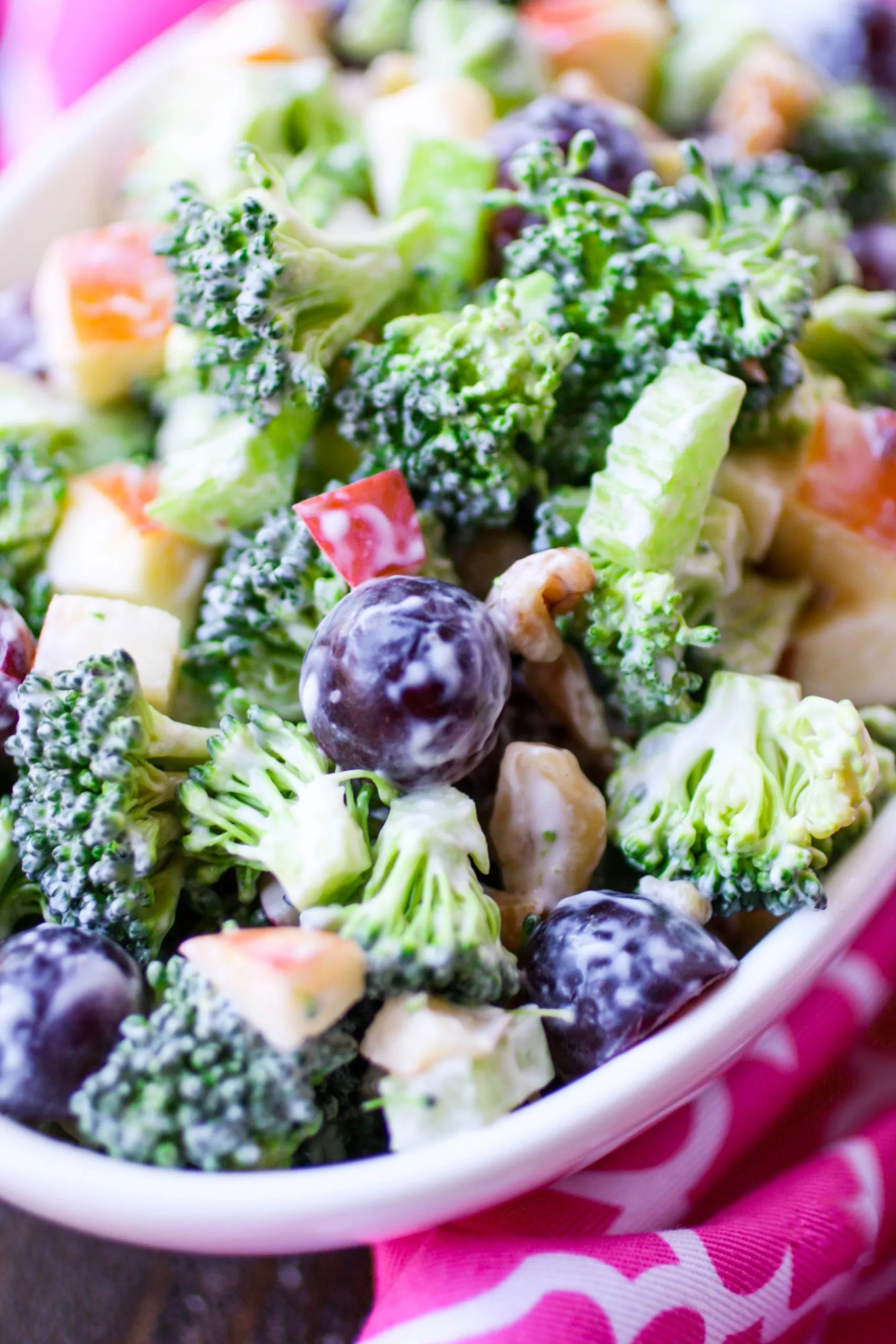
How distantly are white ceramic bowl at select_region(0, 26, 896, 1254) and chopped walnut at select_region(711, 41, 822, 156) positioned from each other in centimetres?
121

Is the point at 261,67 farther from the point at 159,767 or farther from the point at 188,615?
the point at 159,767

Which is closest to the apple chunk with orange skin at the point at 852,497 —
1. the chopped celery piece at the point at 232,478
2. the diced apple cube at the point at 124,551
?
the chopped celery piece at the point at 232,478

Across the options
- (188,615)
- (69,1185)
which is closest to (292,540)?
(188,615)

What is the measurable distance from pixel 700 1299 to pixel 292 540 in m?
0.79

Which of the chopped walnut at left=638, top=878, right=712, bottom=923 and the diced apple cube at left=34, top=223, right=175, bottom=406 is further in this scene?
the diced apple cube at left=34, top=223, right=175, bottom=406

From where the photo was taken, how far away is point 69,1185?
84 centimetres

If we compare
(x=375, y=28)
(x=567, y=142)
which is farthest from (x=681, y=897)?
(x=375, y=28)

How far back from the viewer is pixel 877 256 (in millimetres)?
1722

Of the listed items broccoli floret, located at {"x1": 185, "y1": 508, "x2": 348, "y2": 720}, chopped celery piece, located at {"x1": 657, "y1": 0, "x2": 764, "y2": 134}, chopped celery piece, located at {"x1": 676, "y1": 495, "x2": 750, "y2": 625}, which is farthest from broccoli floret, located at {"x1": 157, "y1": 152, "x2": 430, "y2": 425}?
chopped celery piece, located at {"x1": 657, "y1": 0, "x2": 764, "y2": 134}

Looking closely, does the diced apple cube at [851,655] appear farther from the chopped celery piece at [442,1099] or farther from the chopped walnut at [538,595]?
the chopped celery piece at [442,1099]

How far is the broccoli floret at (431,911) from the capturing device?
2.91ft

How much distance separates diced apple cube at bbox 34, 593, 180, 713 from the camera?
3.64 feet

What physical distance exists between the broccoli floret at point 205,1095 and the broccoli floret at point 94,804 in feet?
0.44

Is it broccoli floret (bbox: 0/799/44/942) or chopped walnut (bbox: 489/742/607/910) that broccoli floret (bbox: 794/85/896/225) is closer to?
chopped walnut (bbox: 489/742/607/910)
